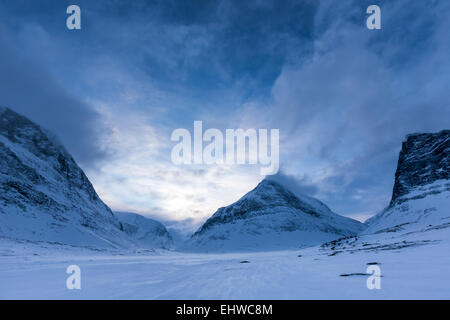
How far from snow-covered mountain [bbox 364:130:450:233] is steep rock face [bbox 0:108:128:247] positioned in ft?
325

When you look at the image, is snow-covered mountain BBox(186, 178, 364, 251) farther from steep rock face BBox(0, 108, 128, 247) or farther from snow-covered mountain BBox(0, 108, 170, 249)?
steep rock face BBox(0, 108, 128, 247)

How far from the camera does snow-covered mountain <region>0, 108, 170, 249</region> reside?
80.8 metres

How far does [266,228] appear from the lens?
157m

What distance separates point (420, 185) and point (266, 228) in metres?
90.1

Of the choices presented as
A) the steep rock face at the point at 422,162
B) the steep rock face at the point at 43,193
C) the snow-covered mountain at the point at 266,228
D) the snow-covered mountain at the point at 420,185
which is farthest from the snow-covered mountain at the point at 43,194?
the steep rock face at the point at 422,162

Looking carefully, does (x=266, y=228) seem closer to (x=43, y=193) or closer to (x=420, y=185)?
(x=420, y=185)

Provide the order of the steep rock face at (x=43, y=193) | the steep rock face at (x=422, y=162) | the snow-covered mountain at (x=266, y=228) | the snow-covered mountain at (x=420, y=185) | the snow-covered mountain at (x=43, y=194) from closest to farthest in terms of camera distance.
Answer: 1. the snow-covered mountain at (x=420, y=185)
2. the snow-covered mountain at (x=43, y=194)
3. the steep rock face at (x=43, y=193)
4. the steep rock face at (x=422, y=162)
5. the snow-covered mountain at (x=266, y=228)

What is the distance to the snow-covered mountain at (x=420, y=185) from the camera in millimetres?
62344

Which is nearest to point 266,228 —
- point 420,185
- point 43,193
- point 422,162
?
point 420,185

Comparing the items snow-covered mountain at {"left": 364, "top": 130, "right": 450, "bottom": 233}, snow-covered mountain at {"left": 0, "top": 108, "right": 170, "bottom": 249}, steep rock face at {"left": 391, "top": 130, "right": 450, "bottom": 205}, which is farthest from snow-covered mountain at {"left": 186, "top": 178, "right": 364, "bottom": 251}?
snow-covered mountain at {"left": 0, "top": 108, "right": 170, "bottom": 249}

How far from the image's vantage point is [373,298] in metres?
6.39

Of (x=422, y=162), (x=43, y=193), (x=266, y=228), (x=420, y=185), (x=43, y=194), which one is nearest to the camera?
(x=420, y=185)

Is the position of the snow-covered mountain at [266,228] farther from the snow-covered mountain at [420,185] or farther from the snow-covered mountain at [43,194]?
the snow-covered mountain at [43,194]
